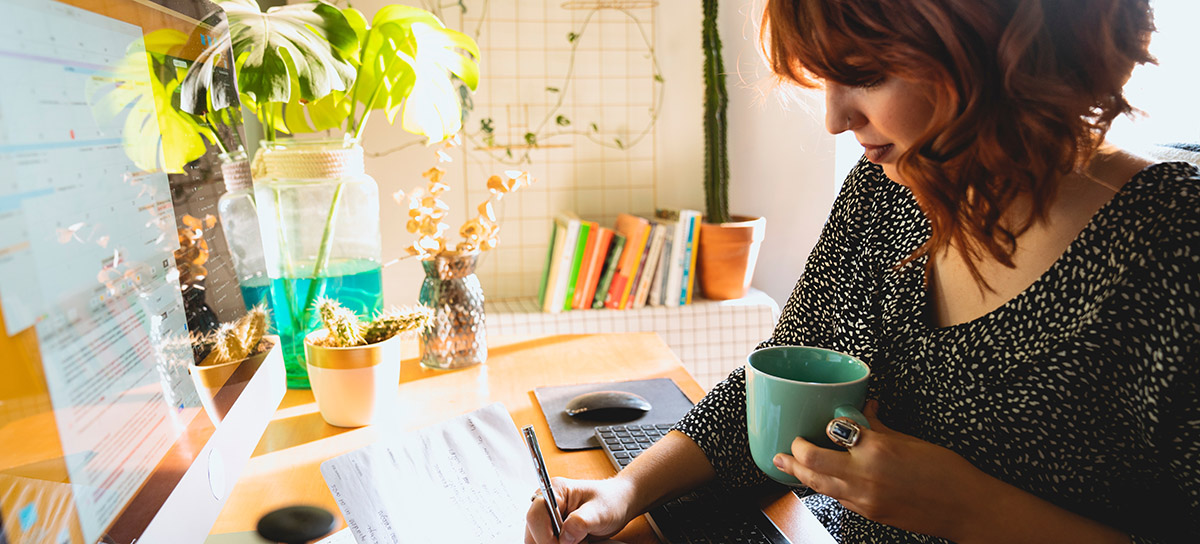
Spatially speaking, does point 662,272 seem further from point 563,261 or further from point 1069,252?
point 1069,252

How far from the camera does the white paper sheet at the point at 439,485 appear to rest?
69 centimetres

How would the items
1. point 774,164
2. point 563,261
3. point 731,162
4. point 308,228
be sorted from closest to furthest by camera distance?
point 308,228, point 563,261, point 774,164, point 731,162

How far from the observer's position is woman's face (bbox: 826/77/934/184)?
65 cm

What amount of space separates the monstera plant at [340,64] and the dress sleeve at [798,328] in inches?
22.9

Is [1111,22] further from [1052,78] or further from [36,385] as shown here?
[36,385]

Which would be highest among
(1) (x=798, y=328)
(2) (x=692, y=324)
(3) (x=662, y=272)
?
(1) (x=798, y=328)

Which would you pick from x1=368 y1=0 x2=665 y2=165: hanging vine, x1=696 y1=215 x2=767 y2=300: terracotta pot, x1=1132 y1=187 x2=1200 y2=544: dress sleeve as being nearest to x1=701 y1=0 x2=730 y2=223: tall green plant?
x1=696 y1=215 x2=767 y2=300: terracotta pot

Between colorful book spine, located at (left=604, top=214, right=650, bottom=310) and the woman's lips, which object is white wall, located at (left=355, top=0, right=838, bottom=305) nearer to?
colorful book spine, located at (left=604, top=214, right=650, bottom=310)

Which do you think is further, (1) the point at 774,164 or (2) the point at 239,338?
(1) the point at 774,164

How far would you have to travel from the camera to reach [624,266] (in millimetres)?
2160

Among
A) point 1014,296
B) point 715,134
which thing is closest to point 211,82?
point 1014,296

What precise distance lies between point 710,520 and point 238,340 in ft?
1.52

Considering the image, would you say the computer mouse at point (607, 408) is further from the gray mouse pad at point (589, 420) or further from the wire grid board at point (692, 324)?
the wire grid board at point (692, 324)

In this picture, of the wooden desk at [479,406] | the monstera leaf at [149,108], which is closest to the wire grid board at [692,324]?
the wooden desk at [479,406]
